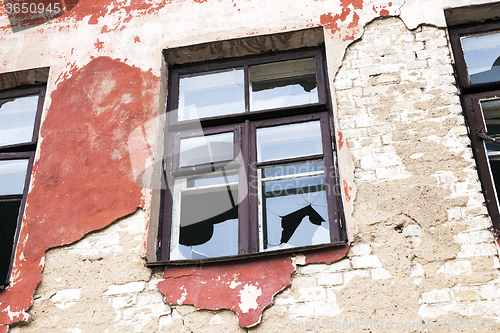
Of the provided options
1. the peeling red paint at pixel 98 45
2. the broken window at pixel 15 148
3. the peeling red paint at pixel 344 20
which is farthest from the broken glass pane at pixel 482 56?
the broken window at pixel 15 148

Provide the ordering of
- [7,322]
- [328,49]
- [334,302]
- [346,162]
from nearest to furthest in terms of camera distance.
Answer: [334,302] < [7,322] < [346,162] < [328,49]

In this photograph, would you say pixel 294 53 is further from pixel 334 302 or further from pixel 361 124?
pixel 334 302

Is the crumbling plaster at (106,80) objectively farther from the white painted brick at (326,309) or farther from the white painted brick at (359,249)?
the white painted brick at (326,309)

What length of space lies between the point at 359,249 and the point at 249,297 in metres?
0.72

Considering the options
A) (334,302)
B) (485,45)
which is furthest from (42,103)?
(485,45)

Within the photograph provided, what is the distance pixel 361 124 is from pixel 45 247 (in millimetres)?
2308

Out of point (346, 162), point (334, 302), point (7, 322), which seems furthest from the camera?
point (346, 162)

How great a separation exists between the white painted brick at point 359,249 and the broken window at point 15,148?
2.37 m

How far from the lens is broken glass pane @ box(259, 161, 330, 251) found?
3.49 metres

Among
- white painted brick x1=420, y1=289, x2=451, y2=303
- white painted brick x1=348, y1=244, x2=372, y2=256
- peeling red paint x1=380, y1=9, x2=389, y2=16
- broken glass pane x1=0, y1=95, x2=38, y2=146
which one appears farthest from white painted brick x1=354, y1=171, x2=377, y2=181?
broken glass pane x1=0, y1=95, x2=38, y2=146

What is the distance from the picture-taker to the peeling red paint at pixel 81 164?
11.7ft

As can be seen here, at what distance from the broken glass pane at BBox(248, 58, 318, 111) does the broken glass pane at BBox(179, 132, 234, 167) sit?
36cm

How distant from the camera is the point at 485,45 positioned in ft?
13.3

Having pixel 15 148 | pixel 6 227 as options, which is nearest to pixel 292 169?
pixel 15 148
